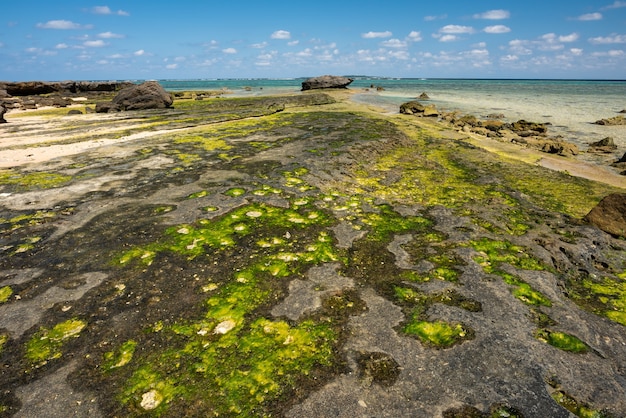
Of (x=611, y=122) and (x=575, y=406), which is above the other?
(x=611, y=122)

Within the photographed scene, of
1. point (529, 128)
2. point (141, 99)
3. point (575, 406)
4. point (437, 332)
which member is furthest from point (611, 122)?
point (141, 99)

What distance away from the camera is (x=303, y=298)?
6020mm

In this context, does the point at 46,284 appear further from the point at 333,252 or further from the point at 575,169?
the point at 575,169

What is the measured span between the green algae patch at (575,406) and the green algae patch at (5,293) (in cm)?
838

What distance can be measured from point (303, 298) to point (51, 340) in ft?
12.4

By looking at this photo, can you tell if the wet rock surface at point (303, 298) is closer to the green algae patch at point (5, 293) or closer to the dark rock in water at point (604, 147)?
the green algae patch at point (5, 293)

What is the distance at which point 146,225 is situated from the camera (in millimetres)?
8523

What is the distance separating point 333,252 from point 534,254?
14.6 ft

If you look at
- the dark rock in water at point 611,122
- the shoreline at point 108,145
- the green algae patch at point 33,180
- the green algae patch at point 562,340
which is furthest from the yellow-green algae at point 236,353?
the dark rock in water at point 611,122

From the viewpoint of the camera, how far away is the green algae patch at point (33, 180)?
1136 cm

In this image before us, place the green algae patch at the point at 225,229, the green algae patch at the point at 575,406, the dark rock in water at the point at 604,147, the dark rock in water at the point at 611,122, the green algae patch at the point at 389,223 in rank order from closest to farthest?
the green algae patch at the point at 575,406, the green algae patch at the point at 225,229, the green algae patch at the point at 389,223, the dark rock in water at the point at 604,147, the dark rock in water at the point at 611,122

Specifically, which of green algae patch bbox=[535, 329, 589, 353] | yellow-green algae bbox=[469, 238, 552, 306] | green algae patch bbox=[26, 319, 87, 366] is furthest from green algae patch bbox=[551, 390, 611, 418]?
green algae patch bbox=[26, 319, 87, 366]

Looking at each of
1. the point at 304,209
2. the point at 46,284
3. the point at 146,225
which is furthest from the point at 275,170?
the point at 46,284

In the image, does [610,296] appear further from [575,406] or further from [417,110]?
[417,110]
